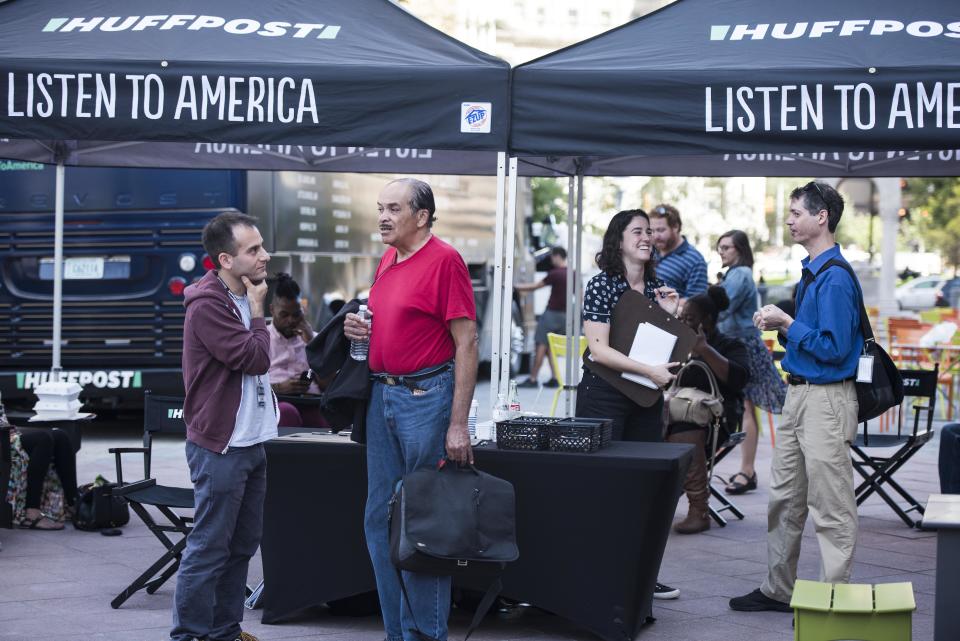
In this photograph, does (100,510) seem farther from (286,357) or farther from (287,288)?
(287,288)

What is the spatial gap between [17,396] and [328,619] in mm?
6696

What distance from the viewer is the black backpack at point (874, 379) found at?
5344mm

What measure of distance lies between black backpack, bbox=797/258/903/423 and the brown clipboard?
0.61 meters

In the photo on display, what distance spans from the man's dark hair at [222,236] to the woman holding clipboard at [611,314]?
71.9 inches

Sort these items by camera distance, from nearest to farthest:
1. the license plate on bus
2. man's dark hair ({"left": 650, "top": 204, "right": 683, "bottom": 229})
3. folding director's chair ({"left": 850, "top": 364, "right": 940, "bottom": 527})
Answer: folding director's chair ({"left": 850, "top": 364, "right": 940, "bottom": 527})
man's dark hair ({"left": 650, "top": 204, "right": 683, "bottom": 229})
the license plate on bus

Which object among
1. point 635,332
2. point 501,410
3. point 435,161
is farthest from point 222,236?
point 435,161

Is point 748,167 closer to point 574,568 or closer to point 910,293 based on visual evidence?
point 574,568

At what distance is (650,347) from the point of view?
229 inches

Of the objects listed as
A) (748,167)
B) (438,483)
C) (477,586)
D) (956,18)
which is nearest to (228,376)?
(438,483)

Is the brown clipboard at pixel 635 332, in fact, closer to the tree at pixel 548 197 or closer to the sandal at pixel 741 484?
the sandal at pixel 741 484

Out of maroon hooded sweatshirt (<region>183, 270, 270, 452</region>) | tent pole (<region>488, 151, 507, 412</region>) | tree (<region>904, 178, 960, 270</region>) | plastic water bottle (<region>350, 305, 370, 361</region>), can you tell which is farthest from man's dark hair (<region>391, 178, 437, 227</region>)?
tree (<region>904, 178, 960, 270</region>)

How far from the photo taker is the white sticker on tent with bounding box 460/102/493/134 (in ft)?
18.3

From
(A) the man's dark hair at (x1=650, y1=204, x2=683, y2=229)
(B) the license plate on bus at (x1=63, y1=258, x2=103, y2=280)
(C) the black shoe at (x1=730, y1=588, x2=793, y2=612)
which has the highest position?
(A) the man's dark hair at (x1=650, y1=204, x2=683, y2=229)

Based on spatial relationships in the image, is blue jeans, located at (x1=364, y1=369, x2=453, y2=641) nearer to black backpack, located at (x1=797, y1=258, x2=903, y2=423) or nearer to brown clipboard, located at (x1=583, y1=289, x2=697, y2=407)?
brown clipboard, located at (x1=583, y1=289, x2=697, y2=407)
